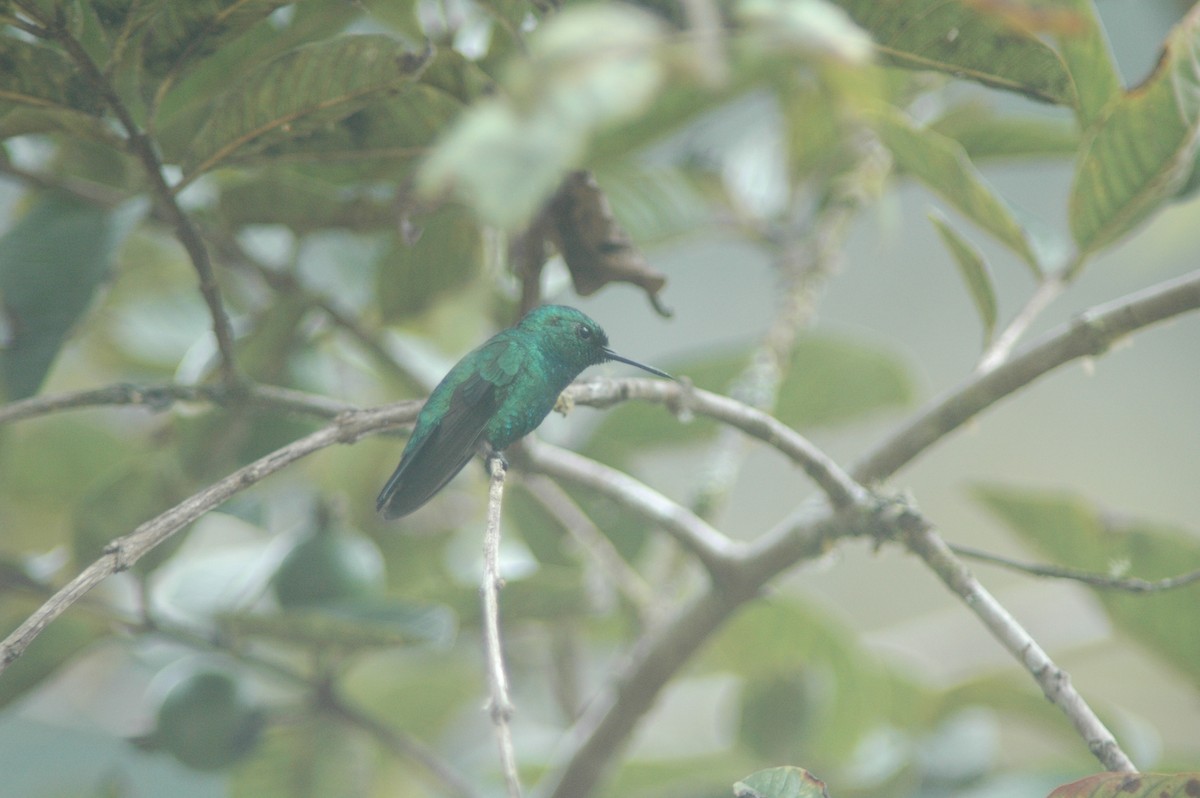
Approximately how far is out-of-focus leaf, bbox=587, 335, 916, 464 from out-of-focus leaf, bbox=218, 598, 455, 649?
50cm

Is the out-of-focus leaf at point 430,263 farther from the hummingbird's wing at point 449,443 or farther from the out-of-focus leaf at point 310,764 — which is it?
the out-of-focus leaf at point 310,764

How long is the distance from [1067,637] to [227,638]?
169 cm

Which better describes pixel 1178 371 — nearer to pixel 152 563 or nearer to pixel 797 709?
pixel 797 709

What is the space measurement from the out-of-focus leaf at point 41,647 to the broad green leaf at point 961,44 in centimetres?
119

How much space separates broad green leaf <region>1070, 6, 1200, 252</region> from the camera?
103cm

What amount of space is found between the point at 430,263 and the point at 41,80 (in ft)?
1.65

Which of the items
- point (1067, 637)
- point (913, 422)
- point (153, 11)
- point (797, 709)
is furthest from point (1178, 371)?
point (153, 11)

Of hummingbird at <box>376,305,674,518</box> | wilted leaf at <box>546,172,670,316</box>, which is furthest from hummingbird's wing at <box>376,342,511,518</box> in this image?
wilted leaf at <box>546,172,670,316</box>

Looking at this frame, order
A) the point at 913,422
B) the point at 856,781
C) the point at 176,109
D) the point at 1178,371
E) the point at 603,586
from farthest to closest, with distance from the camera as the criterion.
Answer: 1. the point at 1178,371
2. the point at 856,781
3. the point at 603,586
4. the point at 176,109
5. the point at 913,422

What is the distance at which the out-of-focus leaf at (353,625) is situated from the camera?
121 cm

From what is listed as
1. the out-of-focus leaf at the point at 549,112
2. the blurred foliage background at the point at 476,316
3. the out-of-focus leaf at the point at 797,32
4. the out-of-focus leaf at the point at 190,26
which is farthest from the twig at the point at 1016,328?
the out-of-focus leaf at the point at 190,26

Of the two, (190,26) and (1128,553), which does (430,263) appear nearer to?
(190,26)

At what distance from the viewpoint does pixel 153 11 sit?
93 cm

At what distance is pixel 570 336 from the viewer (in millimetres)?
945
